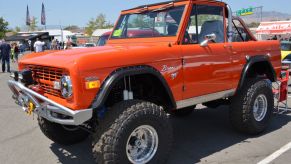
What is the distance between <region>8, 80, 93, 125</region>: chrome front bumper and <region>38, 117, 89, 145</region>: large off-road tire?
67 cm

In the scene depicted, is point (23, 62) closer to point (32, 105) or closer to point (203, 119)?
point (32, 105)

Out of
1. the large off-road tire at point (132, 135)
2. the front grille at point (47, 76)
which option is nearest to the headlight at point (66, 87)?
the front grille at point (47, 76)

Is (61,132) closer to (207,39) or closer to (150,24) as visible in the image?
(150,24)

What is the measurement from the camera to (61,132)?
493 centimetres

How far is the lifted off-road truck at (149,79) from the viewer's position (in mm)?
3508

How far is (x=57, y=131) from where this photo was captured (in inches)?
192

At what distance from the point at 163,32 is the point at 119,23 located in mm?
1116

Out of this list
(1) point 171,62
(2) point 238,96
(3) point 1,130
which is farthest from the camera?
(3) point 1,130

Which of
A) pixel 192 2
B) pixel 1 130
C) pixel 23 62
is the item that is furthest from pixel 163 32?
pixel 1 130

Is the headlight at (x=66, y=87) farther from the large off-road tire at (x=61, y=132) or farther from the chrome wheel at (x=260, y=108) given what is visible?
the chrome wheel at (x=260, y=108)

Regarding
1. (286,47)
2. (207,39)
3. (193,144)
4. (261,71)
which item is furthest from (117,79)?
(286,47)

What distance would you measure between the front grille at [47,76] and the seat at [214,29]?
2143 mm

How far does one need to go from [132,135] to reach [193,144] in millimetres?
1568

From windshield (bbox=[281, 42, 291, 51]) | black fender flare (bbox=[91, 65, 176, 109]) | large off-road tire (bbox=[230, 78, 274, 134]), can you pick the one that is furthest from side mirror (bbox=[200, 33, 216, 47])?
windshield (bbox=[281, 42, 291, 51])
